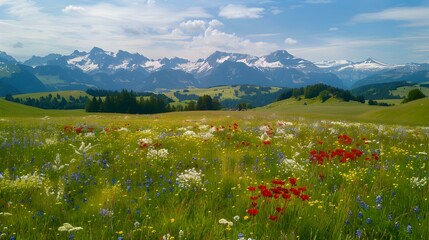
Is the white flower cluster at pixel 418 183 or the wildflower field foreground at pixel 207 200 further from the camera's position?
the white flower cluster at pixel 418 183

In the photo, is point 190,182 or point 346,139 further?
point 346,139

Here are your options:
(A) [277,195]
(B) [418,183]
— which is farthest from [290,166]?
(A) [277,195]

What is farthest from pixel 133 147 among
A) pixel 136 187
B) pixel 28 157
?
pixel 136 187

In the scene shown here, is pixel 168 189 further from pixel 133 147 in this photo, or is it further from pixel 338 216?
pixel 133 147

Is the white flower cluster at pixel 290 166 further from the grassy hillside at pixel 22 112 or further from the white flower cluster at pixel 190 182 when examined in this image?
the grassy hillside at pixel 22 112

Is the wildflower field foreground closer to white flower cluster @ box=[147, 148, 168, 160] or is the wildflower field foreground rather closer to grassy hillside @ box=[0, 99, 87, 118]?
white flower cluster @ box=[147, 148, 168, 160]

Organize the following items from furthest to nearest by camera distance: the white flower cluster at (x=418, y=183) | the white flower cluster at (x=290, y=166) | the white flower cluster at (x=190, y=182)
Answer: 1. the white flower cluster at (x=290, y=166)
2. the white flower cluster at (x=190, y=182)
3. the white flower cluster at (x=418, y=183)

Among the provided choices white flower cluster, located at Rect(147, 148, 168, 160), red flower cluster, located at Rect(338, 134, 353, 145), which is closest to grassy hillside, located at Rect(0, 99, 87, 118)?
white flower cluster, located at Rect(147, 148, 168, 160)

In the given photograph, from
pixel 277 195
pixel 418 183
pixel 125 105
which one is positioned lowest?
pixel 125 105

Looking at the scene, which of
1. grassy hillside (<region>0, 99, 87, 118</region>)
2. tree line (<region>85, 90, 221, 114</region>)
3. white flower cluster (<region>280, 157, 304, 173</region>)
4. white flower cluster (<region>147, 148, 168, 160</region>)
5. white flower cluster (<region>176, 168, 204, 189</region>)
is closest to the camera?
white flower cluster (<region>176, 168, 204, 189</region>)

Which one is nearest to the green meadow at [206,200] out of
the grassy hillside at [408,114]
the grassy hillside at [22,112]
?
the grassy hillside at [408,114]

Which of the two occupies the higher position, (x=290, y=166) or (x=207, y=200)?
(x=290, y=166)

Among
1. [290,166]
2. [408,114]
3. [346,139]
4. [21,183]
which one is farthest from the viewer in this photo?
[408,114]

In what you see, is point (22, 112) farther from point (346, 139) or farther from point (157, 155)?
point (346, 139)
